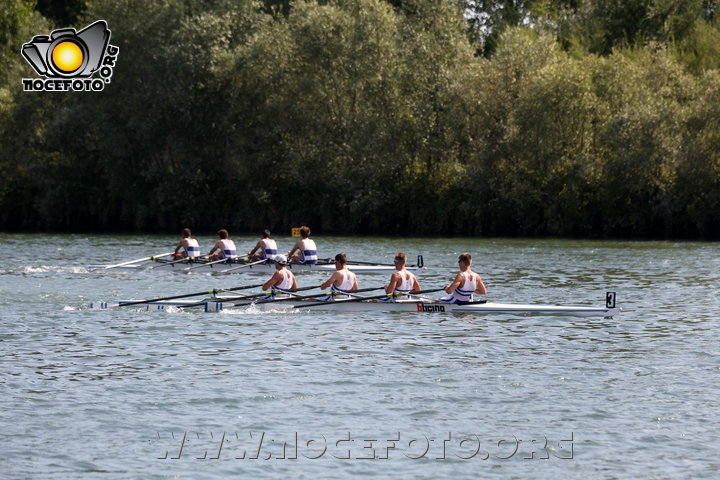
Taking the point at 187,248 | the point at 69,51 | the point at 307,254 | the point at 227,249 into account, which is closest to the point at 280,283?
the point at 307,254

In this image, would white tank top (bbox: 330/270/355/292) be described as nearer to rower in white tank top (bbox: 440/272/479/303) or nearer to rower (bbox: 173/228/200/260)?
rower in white tank top (bbox: 440/272/479/303)

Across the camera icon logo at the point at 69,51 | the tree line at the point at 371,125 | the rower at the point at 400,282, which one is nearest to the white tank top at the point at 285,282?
the rower at the point at 400,282

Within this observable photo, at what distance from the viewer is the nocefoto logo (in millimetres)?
52750

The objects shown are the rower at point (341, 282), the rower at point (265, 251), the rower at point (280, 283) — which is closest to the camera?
the rower at point (341, 282)

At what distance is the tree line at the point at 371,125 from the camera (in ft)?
181

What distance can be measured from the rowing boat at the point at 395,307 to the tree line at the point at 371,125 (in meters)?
32.4

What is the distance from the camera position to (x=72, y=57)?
52.2 metres

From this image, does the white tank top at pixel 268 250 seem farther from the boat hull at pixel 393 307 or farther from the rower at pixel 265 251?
the boat hull at pixel 393 307

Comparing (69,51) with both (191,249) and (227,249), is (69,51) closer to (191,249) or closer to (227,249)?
(191,249)

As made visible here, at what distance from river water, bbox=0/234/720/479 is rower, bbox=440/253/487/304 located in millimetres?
570

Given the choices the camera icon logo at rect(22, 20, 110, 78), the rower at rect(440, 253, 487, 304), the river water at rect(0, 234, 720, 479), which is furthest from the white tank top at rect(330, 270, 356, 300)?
the camera icon logo at rect(22, 20, 110, 78)

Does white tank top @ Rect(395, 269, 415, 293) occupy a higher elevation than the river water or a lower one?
higher

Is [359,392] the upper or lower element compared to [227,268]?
lower

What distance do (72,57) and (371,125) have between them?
17.3m
